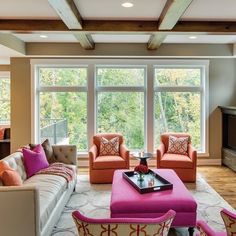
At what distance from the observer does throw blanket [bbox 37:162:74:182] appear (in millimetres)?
4168

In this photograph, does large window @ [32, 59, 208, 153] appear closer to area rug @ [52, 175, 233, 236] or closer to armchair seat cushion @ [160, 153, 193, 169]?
armchair seat cushion @ [160, 153, 193, 169]

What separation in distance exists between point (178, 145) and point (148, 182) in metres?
2.25

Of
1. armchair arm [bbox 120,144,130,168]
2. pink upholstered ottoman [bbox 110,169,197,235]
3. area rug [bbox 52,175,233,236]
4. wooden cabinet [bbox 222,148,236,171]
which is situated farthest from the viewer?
wooden cabinet [bbox 222,148,236,171]

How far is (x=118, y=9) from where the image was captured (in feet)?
12.7

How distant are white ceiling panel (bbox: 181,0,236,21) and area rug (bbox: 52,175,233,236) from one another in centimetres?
283

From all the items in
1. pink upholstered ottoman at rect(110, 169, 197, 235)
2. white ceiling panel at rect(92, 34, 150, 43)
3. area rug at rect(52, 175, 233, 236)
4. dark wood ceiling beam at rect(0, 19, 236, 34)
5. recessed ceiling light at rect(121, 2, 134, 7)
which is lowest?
area rug at rect(52, 175, 233, 236)

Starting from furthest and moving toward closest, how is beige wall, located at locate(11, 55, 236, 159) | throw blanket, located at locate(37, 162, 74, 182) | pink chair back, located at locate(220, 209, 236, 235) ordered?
beige wall, located at locate(11, 55, 236, 159)
throw blanket, located at locate(37, 162, 74, 182)
pink chair back, located at locate(220, 209, 236, 235)

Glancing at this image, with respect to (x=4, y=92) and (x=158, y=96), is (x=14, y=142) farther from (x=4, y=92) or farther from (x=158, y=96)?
(x=158, y=96)

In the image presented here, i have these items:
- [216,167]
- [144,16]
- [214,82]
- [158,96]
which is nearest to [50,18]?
[144,16]

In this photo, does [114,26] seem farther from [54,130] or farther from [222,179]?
[222,179]

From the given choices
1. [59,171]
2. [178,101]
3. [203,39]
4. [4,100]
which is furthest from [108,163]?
[4,100]

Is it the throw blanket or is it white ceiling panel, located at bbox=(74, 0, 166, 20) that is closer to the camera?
white ceiling panel, located at bbox=(74, 0, 166, 20)

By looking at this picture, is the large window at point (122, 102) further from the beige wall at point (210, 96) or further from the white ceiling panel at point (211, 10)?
the white ceiling panel at point (211, 10)

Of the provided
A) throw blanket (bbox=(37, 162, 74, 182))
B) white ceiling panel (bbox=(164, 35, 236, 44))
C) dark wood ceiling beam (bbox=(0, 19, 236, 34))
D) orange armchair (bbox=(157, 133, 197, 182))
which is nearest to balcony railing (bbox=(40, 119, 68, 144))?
throw blanket (bbox=(37, 162, 74, 182))
